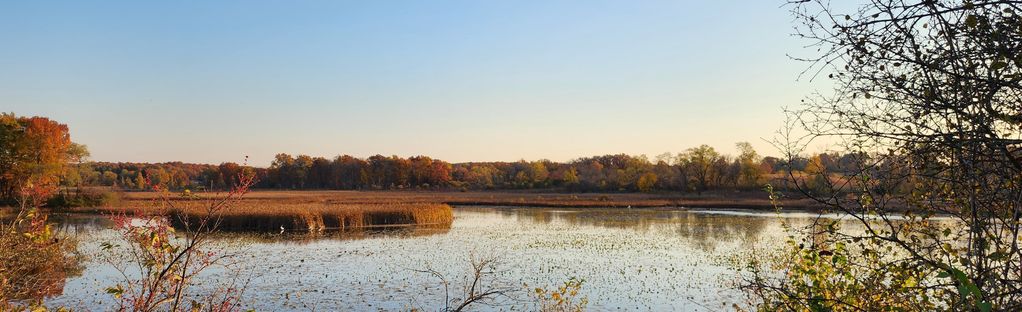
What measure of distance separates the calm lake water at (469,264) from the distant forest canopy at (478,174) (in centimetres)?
3708

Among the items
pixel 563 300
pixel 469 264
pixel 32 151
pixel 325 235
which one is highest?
pixel 32 151

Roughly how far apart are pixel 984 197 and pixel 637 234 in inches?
1044

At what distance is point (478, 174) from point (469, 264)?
115 meters

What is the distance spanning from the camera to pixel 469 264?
19703 mm

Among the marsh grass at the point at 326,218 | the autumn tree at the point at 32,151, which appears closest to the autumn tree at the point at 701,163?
the marsh grass at the point at 326,218

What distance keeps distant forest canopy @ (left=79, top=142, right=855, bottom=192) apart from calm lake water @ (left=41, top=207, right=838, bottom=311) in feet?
122

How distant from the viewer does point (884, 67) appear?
3367 millimetres

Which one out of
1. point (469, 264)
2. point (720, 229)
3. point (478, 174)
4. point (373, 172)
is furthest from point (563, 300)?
point (478, 174)

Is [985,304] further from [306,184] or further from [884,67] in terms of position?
[306,184]

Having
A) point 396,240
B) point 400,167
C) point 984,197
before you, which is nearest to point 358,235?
point 396,240

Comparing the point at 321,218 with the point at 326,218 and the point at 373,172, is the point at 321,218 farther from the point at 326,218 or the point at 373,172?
the point at 373,172

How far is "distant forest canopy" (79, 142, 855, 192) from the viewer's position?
77.6 metres

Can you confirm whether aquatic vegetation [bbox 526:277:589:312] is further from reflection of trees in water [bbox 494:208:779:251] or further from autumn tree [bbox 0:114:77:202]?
autumn tree [bbox 0:114:77:202]

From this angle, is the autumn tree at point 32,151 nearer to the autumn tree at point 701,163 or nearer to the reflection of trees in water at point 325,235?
the reflection of trees in water at point 325,235
